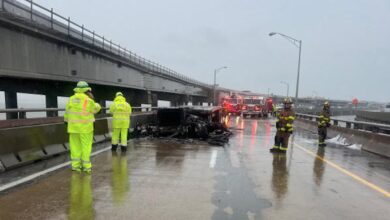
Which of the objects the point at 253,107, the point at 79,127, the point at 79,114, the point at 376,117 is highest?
the point at 79,114

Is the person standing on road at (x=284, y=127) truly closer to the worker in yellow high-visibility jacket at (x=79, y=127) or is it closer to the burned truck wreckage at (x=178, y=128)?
the burned truck wreckage at (x=178, y=128)

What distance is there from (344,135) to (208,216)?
14.3 metres

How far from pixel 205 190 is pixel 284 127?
6.12 metres

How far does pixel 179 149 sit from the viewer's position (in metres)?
12.7

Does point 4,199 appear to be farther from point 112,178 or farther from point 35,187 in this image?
point 112,178

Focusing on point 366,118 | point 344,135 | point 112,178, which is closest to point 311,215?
point 112,178

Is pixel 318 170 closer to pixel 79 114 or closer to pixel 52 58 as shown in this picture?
pixel 79 114

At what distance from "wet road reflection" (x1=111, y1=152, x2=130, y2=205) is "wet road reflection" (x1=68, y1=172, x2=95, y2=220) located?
0.43 m

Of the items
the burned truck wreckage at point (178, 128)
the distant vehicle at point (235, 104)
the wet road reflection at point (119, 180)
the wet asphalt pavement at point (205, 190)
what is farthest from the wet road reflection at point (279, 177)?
the distant vehicle at point (235, 104)

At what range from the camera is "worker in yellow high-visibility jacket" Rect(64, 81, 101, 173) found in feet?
26.7

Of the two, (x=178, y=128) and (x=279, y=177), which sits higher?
(x=178, y=128)

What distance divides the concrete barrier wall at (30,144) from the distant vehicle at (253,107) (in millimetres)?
34145

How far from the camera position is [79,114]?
26.9 ft

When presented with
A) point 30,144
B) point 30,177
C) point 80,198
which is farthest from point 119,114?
point 80,198
